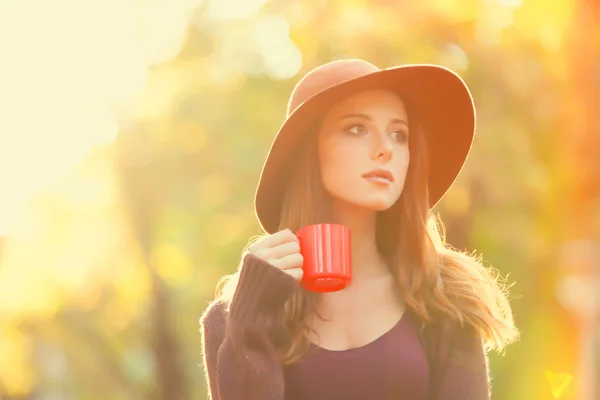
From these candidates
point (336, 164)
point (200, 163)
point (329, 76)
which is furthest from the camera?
point (200, 163)

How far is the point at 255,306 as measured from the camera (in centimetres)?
375

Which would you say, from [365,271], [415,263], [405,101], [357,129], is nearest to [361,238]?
[365,271]

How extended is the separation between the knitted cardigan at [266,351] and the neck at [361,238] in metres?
0.35

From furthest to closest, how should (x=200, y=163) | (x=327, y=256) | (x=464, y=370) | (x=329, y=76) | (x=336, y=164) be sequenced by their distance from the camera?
(x=200, y=163)
(x=329, y=76)
(x=336, y=164)
(x=464, y=370)
(x=327, y=256)

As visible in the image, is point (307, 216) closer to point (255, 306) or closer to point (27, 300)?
point (255, 306)

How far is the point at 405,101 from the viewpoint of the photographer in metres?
4.17

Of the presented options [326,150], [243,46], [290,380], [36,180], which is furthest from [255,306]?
[36,180]

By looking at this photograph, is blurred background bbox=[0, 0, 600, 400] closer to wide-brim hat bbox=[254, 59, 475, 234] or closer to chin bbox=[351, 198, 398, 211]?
wide-brim hat bbox=[254, 59, 475, 234]

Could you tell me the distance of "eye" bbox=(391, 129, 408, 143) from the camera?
4.04 metres

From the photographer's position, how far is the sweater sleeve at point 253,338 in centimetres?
370

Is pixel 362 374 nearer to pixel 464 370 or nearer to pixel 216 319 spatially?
pixel 464 370

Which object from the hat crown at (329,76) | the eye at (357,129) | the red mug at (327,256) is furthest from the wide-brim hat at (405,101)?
the red mug at (327,256)

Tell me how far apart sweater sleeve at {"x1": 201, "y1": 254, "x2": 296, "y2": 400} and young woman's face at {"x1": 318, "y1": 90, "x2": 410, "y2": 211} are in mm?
485

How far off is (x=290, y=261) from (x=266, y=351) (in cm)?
37
